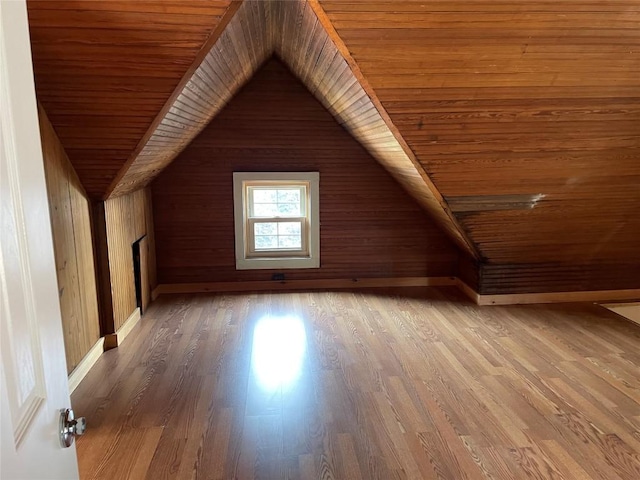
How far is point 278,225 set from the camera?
4.69 meters

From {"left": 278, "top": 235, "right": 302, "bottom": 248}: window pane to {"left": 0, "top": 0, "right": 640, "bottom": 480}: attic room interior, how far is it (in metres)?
0.02

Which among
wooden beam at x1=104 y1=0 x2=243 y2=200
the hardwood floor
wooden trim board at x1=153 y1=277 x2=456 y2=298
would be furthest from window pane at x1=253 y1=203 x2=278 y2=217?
wooden beam at x1=104 y1=0 x2=243 y2=200

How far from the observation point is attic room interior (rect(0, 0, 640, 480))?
6.56 feet

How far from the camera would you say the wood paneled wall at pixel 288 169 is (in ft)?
13.9

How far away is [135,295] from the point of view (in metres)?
3.78

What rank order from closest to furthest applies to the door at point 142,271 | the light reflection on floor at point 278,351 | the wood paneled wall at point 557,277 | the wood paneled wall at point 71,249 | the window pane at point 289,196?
the wood paneled wall at point 71,249
the light reflection on floor at point 278,351
the door at point 142,271
the wood paneled wall at point 557,277
the window pane at point 289,196

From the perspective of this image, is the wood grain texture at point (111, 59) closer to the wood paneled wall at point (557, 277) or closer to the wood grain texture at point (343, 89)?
the wood grain texture at point (343, 89)

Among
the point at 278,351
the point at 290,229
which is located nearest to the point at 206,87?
the point at 278,351

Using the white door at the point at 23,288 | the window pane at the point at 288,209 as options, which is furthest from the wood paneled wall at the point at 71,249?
the window pane at the point at 288,209

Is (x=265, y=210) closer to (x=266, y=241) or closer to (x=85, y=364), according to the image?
(x=266, y=241)

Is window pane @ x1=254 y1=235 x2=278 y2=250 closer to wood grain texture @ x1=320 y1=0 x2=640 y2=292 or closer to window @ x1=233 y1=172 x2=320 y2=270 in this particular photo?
window @ x1=233 y1=172 x2=320 y2=270

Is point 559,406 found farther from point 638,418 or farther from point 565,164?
point 565,164

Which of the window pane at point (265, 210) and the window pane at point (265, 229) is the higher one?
the window pane at point (265, 210)

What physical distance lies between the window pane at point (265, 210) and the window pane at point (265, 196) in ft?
0.13
